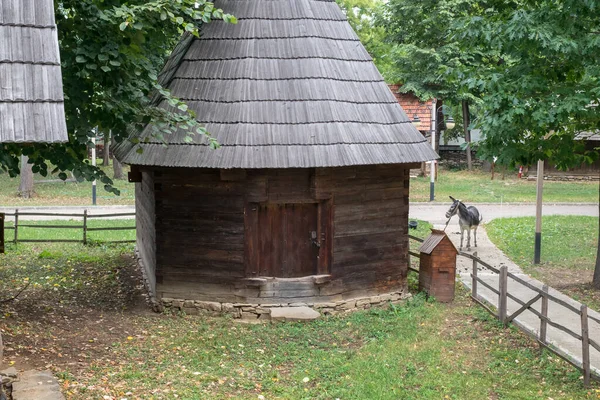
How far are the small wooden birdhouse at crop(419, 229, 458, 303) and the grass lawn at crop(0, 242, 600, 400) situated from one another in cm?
29

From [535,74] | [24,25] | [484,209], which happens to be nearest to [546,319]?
[535,74]

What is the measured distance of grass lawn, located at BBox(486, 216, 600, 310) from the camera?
14645 mm

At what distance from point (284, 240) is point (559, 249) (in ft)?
32.9

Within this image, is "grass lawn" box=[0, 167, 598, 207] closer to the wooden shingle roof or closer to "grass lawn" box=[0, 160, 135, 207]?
"grass lawn" box=[0, 160, 135, 207]

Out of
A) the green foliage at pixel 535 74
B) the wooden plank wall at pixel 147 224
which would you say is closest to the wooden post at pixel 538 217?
the green foliage at pixel 535 74

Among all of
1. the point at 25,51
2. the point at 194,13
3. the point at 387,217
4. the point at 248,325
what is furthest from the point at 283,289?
the point at 25,51

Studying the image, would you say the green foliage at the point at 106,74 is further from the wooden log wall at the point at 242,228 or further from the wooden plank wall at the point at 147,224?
the wooden plank wall at the point at 147,224

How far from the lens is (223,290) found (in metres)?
11.7

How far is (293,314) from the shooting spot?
1138 centimetres

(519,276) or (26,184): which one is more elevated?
(26,184)

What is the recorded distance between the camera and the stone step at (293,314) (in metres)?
11.3

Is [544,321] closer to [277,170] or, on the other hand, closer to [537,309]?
[537,309]

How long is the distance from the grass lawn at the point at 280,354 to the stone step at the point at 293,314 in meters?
0.14

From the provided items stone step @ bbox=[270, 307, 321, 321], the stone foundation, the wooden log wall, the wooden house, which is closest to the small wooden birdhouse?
the wooden house
